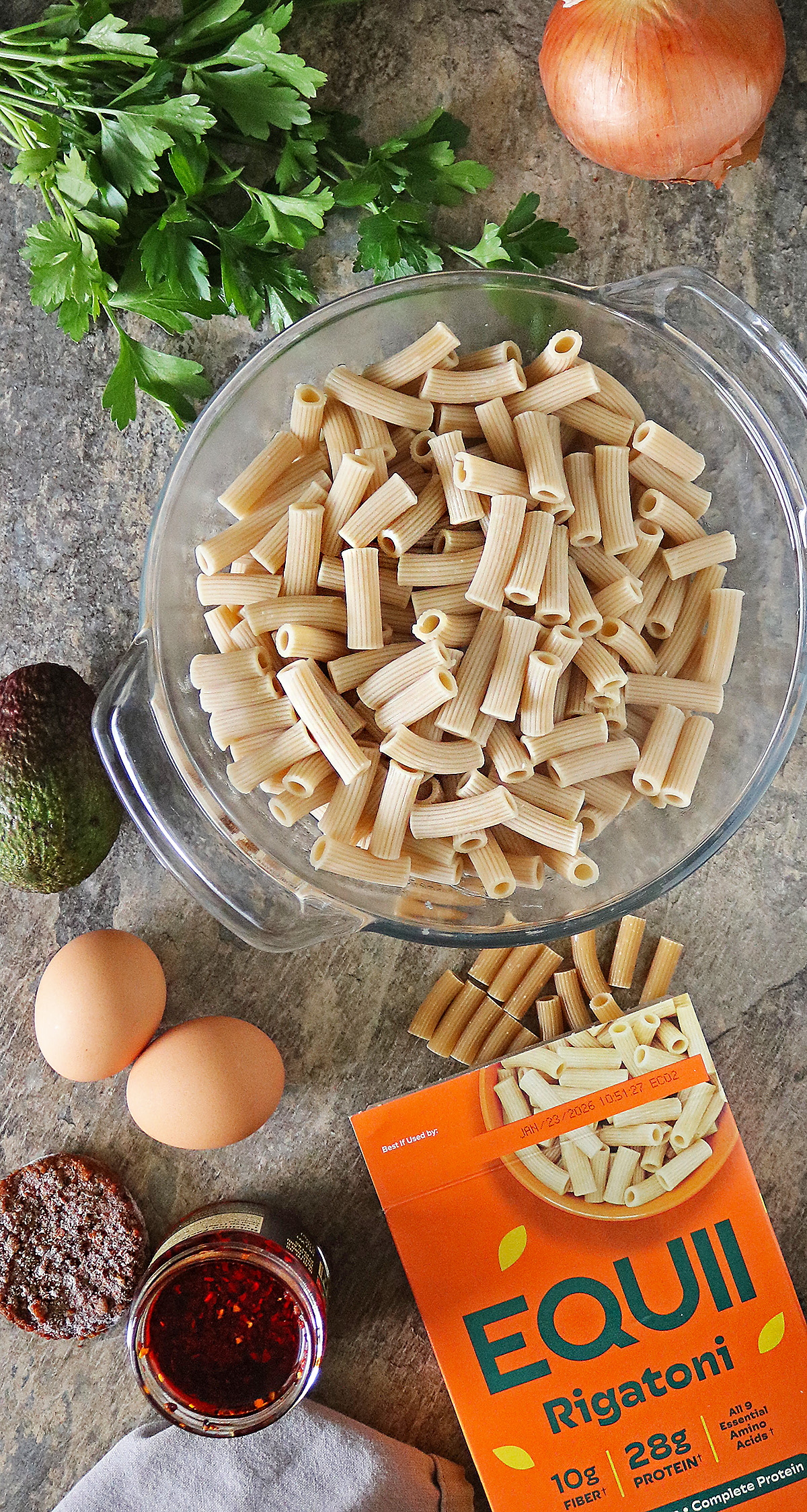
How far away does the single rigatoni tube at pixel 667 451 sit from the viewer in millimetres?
1196

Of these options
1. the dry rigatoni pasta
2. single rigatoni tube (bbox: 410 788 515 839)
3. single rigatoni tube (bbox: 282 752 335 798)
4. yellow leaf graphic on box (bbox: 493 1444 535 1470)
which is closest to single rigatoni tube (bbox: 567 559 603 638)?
the dry rigatoni pasta

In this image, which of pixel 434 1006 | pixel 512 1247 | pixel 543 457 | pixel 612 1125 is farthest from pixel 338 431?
pixel 512 1247

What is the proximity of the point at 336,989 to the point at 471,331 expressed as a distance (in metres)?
0.90

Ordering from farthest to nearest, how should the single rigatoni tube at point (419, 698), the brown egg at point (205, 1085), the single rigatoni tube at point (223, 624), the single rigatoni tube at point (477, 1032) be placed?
the single rigatoni tube at point (477, 1032), the brown egg at point (205, 1085), the single rigatoni tube at point (223, 624), the single rigatoni tube at point (419, 698)

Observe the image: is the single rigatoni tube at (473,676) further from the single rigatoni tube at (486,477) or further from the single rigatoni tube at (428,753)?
the single rigatoni tube at (486,477)

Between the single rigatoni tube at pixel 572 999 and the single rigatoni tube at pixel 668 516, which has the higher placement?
the single rigatoni tube at pixel 668 516

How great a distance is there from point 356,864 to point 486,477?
1.50 feet

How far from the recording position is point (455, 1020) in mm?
1440

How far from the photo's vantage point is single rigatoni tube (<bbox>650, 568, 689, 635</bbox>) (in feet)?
4.07

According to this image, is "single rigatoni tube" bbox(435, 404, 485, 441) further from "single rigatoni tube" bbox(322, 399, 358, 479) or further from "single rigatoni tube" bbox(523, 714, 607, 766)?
"single rigatoni tube" bbox(523, 714, 607, 766)

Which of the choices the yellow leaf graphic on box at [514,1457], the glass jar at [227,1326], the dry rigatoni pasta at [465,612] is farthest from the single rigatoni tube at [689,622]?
the yellow leaf graphic on box at [514,1457]

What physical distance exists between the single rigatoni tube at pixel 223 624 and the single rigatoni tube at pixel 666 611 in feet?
1.60

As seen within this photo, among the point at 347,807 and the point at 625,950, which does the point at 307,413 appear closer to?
the point at 347,807

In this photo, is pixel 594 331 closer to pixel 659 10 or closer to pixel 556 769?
pixel 659 10
